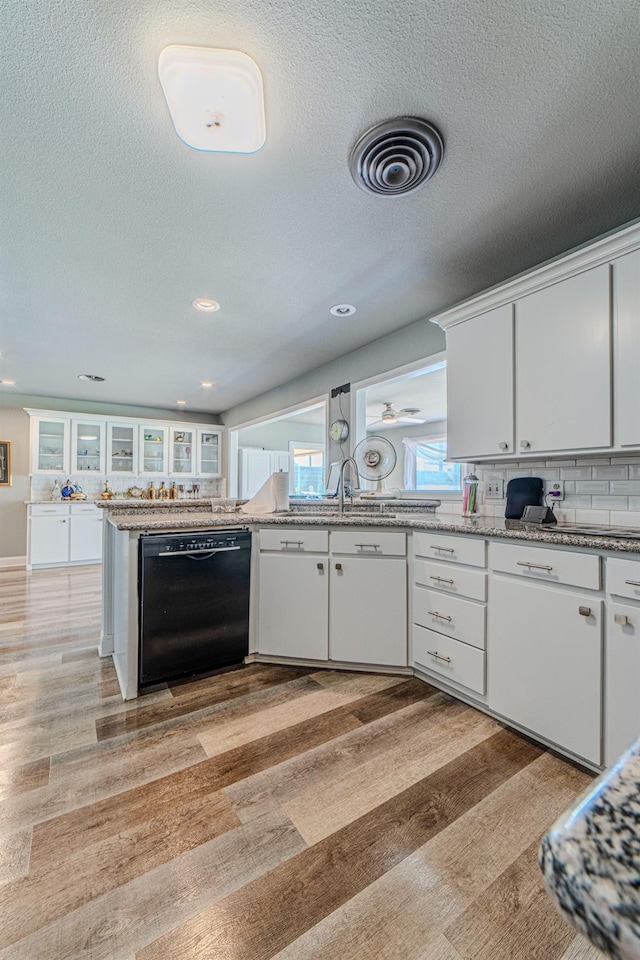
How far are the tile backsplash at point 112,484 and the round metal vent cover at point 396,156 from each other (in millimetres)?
5678

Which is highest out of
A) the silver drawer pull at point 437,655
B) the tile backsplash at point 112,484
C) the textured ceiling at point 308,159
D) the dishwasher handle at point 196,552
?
the textured ceiling at point 308,159

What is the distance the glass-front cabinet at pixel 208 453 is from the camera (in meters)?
6.96

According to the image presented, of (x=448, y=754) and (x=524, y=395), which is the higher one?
(x=524, y=395)

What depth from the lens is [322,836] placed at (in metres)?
1.34

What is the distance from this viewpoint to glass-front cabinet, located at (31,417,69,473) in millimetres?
5824

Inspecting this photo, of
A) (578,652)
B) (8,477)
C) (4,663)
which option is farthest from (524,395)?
(8,477)

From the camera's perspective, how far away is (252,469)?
281 inches

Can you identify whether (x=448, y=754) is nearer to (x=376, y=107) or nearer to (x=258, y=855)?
(x=258, y=855)

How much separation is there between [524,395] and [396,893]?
6.82 ft

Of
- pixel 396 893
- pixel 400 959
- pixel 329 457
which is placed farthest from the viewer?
pixel 329 457

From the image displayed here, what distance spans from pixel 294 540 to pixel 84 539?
4.63 m

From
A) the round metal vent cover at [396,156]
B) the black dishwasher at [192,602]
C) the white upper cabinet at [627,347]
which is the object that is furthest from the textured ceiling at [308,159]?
the black dishwasher at [192,602]

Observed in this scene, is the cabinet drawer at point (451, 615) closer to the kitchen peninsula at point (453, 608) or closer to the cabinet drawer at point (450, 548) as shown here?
the kitchen peninsula at point (453, 608)

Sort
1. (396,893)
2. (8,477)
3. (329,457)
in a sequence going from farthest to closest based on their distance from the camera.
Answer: (8,477), (329,457), (396,893)
